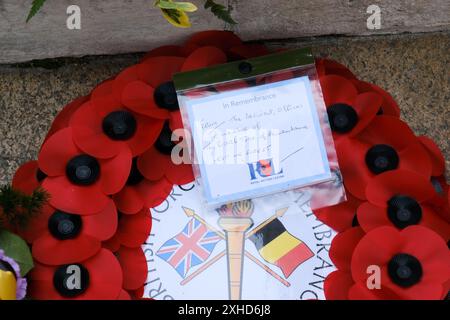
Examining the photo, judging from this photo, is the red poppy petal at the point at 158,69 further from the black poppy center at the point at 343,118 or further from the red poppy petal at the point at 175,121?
the black poppy center at the point at 343,118

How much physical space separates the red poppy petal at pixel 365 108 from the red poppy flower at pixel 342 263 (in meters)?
0.17

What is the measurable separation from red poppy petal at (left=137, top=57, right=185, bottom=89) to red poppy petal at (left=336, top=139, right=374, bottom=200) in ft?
1.01

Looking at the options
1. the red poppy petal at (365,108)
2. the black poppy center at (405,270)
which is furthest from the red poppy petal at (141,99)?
the black poppy center at (405,270)

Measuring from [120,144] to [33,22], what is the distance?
1.05ft

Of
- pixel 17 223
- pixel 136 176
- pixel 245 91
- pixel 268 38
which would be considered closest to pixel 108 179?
pixel 136 176

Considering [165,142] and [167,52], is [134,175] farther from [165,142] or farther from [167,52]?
[167,52]

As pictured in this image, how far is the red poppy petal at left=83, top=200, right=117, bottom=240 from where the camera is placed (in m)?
1.15

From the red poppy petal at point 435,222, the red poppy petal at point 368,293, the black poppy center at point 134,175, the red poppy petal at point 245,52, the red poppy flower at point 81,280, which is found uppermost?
the red poppy petal at point 245,52

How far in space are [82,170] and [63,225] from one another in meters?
0.09

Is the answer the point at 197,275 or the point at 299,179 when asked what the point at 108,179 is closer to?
the point at 197,275

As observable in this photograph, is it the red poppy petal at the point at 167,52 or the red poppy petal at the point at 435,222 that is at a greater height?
the red poppy petal at the point at 167,52

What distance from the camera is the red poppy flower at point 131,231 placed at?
46.7 inches

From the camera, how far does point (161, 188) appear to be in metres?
1.22

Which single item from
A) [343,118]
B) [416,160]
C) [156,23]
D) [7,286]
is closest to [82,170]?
[7,286]
